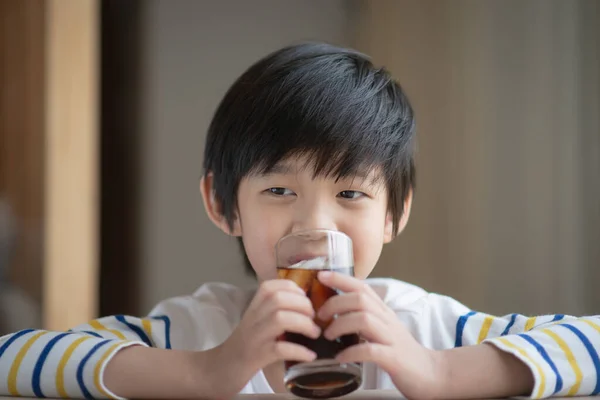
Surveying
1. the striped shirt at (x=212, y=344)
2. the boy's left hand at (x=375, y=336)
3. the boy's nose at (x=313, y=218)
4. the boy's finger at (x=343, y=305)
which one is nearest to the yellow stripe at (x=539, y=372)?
the striped shirt at (x=212, y=344)

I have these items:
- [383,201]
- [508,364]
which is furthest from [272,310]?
[383,201]

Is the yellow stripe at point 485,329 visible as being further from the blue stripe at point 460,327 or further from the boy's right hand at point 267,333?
the boy's right hand at point 267,333

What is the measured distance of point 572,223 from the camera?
8.61 feet

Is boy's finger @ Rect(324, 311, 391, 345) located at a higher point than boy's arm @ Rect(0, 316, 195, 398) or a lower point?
higher

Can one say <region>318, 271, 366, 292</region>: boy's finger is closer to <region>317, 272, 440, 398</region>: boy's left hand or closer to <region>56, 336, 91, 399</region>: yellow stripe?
<region>317, 272, 440, 398</region>: boy's left hand

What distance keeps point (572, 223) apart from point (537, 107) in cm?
46

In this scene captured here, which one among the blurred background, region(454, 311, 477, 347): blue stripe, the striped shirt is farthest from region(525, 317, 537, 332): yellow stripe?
the blurred background

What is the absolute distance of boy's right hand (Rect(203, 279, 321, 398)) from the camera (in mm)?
689

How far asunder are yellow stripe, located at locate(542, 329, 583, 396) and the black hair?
1.19 ft

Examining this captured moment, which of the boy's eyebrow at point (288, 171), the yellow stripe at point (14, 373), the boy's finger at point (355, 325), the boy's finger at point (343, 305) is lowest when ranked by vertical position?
the yellow stripe at point (14, 373)

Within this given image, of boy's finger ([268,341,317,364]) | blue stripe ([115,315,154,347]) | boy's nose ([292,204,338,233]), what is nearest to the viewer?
boy's finger ([268,341,317,364])

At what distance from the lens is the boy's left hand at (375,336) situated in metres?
0.69

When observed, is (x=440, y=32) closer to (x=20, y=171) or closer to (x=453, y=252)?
(x=453, y=252)

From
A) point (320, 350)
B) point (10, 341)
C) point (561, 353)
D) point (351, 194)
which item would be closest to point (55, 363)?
point (10, 341)
